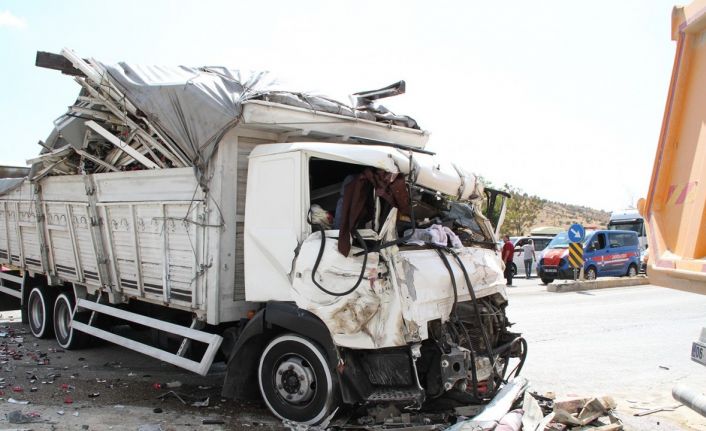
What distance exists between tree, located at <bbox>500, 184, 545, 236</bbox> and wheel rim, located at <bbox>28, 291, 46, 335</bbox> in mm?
35490

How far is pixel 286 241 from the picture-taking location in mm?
5074

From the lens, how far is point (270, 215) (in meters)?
5.24

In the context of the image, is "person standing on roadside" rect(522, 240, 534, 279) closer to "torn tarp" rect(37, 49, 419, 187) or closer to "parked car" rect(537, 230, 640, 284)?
"parked car" rect(537, 230, 640, 284)

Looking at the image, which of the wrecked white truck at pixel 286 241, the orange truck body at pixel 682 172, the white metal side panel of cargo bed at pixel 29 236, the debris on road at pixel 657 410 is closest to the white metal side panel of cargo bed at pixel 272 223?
the wrecked white truck at pixel 286 241

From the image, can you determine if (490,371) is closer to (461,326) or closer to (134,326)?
(461,326)

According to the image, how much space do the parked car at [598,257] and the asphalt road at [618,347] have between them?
5.84 m

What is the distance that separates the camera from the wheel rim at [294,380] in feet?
16.4

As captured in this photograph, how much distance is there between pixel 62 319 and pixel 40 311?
2.74ft

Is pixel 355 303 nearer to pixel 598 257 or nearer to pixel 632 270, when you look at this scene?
pixel 598 257

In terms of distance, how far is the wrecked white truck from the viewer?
4.68m

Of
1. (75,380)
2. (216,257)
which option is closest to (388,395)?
(216,257)

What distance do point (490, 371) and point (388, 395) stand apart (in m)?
1.06

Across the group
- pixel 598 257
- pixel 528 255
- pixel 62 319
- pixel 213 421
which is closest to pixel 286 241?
pixel 213 421

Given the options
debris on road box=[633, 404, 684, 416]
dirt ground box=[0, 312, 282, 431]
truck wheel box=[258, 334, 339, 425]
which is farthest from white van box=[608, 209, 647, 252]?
truck wheel box=[258, 334, 339, 425]
